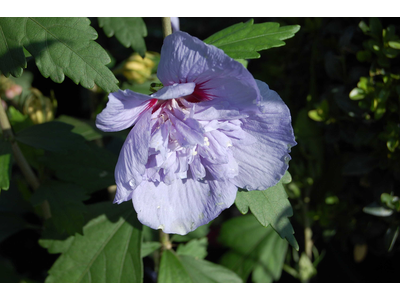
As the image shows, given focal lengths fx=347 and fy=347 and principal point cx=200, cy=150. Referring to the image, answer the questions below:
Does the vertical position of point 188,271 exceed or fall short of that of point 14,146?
it falls short

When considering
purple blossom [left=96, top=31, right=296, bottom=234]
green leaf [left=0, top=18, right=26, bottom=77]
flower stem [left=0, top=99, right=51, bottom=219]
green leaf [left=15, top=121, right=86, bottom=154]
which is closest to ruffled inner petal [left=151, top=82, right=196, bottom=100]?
purple blossom [left=96, top=31, right=296, bottom=234]

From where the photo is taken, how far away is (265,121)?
33.5 inches

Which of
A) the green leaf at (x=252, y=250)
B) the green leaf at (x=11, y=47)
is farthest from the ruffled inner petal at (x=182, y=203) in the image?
the green leaf at (x=252, y=250)

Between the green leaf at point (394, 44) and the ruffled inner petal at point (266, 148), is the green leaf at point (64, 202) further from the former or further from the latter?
the green leaf at point (394, 44)

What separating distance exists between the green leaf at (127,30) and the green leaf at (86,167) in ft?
1.31

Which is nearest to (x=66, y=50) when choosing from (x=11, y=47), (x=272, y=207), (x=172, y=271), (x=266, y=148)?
(x=11, y=47)

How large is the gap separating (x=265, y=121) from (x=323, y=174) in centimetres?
97

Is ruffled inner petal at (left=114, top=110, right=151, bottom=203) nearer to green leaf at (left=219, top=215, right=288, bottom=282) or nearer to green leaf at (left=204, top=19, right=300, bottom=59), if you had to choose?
green leaf at (left=204, top=19, right=300, bottom=59)

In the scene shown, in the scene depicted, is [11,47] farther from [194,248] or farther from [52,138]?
[194,248]

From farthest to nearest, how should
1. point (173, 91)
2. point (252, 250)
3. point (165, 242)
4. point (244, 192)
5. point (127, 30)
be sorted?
point (252, 250)
point (165, 242)
point (127, 30)
point (244, 192)
point (173, 91)

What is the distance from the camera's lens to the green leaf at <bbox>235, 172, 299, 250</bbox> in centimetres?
89

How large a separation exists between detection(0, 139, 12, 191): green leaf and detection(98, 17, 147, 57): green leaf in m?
0.47

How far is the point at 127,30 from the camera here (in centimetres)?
111

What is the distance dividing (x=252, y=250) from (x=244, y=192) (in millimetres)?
858
